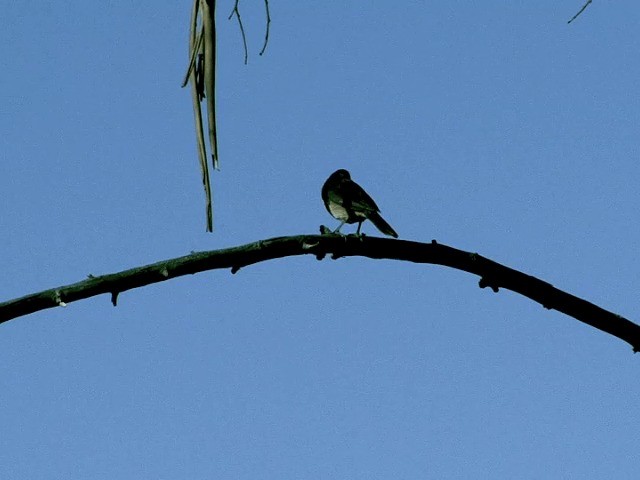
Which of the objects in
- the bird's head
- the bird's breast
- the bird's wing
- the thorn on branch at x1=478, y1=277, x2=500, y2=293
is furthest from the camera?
the bird's head

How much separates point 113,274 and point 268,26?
0.59 m

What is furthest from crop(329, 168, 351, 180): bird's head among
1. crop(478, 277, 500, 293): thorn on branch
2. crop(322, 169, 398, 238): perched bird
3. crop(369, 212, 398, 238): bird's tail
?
crop(478, 277, 500, 293): thorn on branch

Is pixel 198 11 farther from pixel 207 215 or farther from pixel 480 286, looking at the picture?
pixel 480 286

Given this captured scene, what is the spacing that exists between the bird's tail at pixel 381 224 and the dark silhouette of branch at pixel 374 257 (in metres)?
7.78

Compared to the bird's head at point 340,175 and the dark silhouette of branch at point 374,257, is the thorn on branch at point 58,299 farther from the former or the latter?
the bird's head at point 340,175

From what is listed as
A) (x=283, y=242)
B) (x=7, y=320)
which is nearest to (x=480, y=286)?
(x=283, y=242)

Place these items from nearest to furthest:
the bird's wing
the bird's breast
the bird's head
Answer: the bird's wing
the bird's breast
the bird's head

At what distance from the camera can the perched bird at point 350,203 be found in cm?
1059

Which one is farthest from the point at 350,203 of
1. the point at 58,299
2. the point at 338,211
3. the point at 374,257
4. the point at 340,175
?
the point at 58,299

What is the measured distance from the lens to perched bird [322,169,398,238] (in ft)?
34.8

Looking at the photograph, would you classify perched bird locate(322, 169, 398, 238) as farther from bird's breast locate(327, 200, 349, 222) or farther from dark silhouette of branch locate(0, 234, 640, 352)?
dark silhouette of branch locate(0, 234, 640, 352)

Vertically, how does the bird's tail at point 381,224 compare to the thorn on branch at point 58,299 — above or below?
above

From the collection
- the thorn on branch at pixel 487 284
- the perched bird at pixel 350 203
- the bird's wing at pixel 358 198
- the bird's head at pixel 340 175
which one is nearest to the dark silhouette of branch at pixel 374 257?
the thorn on branch at pixel 487 284

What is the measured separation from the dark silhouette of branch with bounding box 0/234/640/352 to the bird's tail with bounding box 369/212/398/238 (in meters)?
7.78
